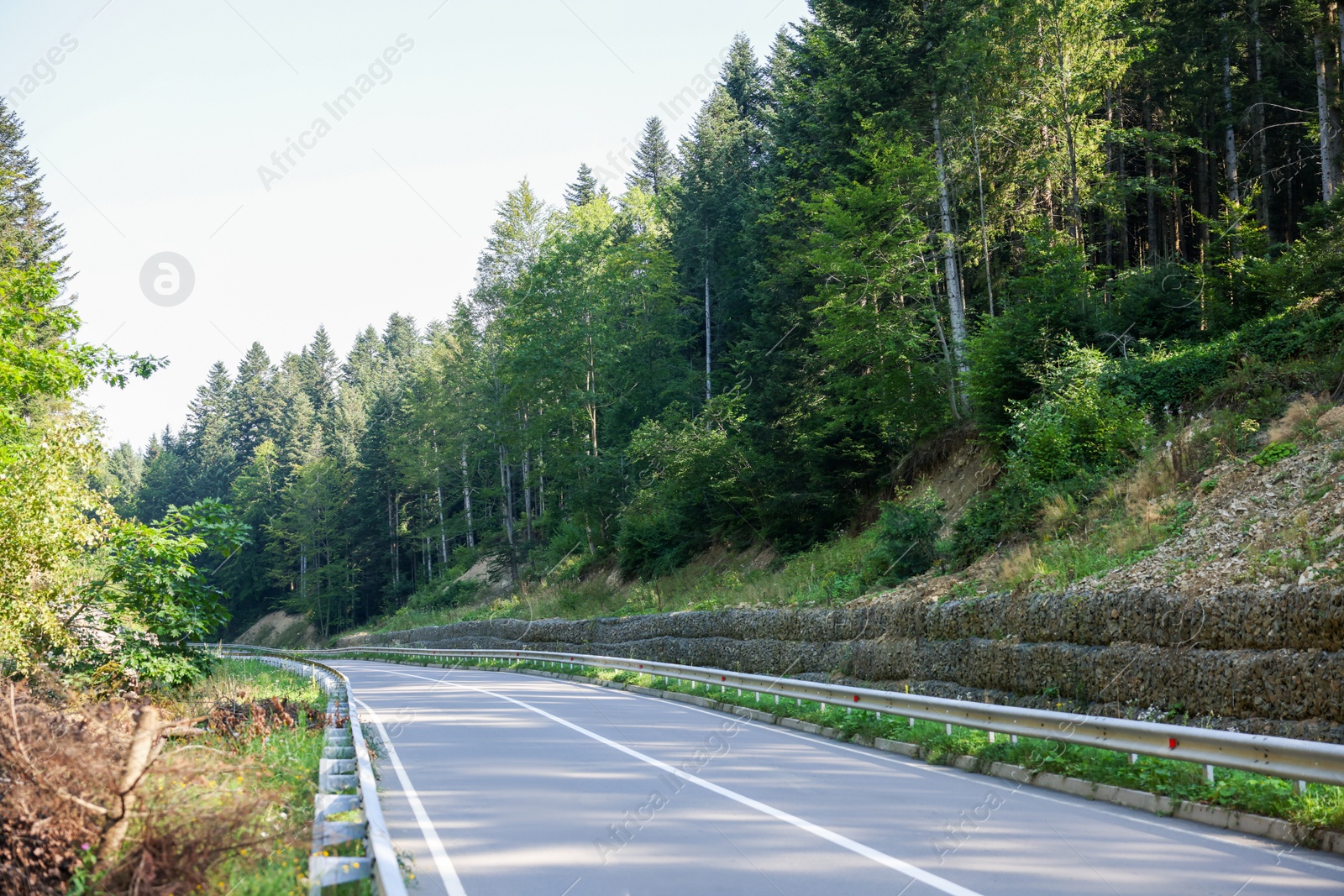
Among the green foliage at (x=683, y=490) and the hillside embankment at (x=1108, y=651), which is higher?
the green foliage at (x=683, y=490)

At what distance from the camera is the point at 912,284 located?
2691 centimetres

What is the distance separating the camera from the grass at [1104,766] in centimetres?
763

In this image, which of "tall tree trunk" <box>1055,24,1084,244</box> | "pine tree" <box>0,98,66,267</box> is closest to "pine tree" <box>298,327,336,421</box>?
"pine tree" <box>0,98,66,267</box>

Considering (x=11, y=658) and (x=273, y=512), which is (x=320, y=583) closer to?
(x=273, y=512)

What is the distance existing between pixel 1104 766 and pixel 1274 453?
756 centimetres

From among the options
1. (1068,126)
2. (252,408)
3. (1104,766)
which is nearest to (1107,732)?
(1104,766)

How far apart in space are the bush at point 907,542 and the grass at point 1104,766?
15.6ft

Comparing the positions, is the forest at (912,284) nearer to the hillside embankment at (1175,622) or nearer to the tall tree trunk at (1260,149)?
the tall tree trunk at (1260,149)

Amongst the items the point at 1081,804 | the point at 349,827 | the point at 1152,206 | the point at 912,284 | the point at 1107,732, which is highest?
the point at 1152,206

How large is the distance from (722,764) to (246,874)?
22.4ft

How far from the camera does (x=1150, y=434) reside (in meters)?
18.0

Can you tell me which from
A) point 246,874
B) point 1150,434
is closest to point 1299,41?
point 1150,434

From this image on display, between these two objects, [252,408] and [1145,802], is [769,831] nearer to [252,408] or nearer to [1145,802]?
[1145,802]

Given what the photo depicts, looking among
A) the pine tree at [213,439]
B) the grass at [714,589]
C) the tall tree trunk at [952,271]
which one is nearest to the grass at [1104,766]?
the grass at [714,589]
